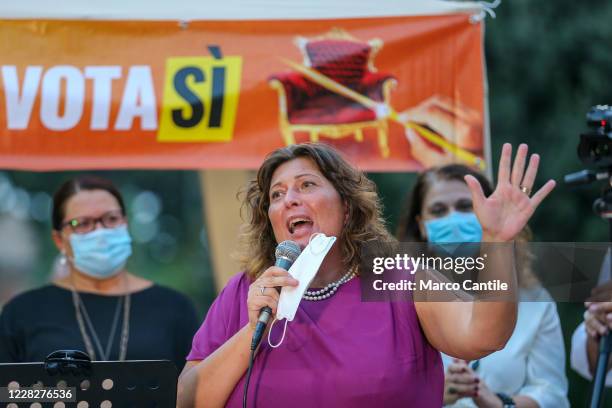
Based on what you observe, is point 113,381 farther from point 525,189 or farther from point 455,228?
point 455,228

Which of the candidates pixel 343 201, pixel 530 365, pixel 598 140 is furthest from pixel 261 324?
pixel 530 365

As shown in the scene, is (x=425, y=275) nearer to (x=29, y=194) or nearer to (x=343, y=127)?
(x=343, y=127)

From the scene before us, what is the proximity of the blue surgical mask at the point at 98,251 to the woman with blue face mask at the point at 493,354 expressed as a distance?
1597 mm

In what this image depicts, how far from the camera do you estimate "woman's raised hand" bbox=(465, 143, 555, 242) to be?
288 cm

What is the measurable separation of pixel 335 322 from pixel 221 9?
226cm

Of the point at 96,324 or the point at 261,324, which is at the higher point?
the point at 261,324

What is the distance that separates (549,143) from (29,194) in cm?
650

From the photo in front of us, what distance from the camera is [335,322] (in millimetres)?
3258

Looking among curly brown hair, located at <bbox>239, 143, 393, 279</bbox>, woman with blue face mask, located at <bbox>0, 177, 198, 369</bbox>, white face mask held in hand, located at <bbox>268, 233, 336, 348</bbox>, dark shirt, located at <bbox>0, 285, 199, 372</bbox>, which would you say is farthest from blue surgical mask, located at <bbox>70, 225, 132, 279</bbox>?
white face mask held in hand, located at <bbox>268, 233, 336, 348</bbox>

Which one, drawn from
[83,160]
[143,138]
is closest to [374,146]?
[143,138]

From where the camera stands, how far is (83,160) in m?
4.89

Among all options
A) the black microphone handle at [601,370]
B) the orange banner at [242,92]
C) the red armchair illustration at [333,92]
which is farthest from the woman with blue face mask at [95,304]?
the black microphone handle at [601,370]

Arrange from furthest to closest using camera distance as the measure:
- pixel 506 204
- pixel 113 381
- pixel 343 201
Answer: pixel 343 201, pixel 506 204, pixel 113 381

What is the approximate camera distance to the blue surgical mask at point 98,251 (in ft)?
16.0
